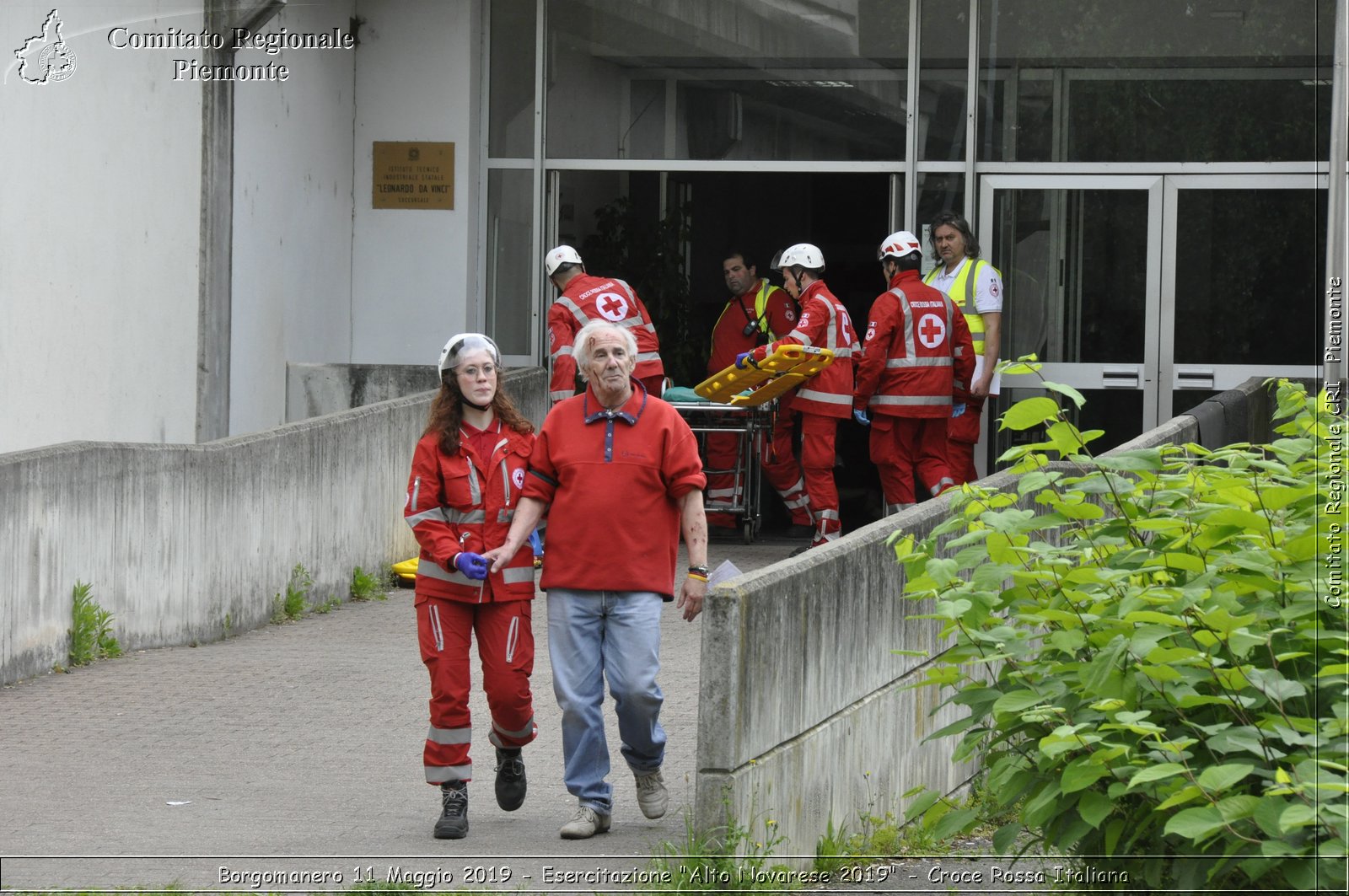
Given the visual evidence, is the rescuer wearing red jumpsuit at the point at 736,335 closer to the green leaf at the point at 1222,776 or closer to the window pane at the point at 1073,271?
the window pane at the point at 1073,271

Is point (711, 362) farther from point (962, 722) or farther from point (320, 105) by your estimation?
point (962, 722)

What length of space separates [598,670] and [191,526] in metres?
4.21

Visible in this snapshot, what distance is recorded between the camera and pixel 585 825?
580 centimetres

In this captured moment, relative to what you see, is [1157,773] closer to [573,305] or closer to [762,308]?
[573,305]

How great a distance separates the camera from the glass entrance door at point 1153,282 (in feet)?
43.8

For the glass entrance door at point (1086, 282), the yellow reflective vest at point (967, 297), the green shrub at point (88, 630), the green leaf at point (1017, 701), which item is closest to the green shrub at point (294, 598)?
the green shrub at point (88, 630)

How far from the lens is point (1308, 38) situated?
1322 cm

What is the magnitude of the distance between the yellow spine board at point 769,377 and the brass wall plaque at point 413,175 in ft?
10.1

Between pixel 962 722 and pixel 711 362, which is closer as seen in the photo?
pixel 962 722

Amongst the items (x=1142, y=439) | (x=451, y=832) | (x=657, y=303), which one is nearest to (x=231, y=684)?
(x=451, y=832)

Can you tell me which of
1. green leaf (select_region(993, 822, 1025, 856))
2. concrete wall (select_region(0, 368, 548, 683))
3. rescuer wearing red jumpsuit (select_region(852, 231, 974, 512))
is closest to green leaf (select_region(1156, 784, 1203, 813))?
green leaf (select_region(993, 822, 1025, 856))

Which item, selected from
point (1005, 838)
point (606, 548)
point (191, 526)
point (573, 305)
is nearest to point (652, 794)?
point (606, 548)

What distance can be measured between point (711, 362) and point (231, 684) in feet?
22.5

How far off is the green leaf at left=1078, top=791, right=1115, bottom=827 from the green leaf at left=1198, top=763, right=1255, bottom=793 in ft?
1.16
